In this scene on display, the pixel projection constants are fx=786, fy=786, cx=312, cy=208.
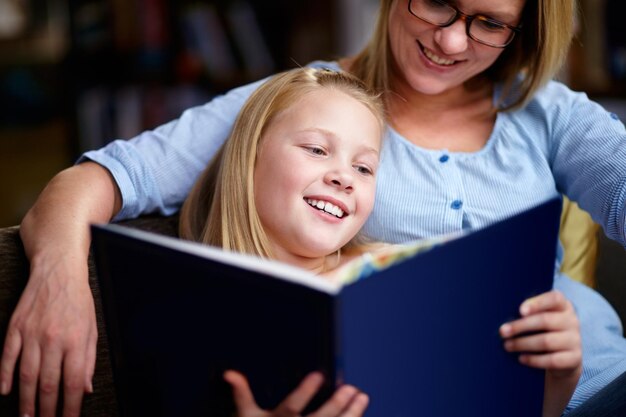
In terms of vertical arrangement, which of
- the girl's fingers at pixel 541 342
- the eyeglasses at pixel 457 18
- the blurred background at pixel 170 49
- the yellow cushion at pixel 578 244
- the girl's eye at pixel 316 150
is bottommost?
the blurred background at pixel 170 49

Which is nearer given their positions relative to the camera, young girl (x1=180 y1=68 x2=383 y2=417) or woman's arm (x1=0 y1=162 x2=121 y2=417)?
woman's arm (x1=0 y1=162 x2=121 y2=417)

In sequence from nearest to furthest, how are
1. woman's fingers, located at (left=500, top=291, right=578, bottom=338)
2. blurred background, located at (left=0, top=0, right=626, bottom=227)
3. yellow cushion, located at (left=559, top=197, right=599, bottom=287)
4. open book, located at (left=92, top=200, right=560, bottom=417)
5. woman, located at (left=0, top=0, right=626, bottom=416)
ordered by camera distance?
open book, located at (left=92, top=200, right=560, bottom=417) < woman's fingers, located at (left=500, top=291, right=578, bottom=338) < woman, located at (left=0, top=0, right=626, bottom=416) < yellow cushion, located at (left=559, top=197, right=599, bottom=287) < blurred background, located at (left=0, top=0, right=626, bottom=227)

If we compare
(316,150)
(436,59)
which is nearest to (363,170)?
(316,150)

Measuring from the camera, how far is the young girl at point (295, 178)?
1.14m

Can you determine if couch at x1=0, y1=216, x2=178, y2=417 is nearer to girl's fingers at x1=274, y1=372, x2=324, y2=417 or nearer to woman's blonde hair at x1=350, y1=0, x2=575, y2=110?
girl's fingers at x1=274, y1=372, x2=324, y2=417

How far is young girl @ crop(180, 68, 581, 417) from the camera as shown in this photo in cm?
114

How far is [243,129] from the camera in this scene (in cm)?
124

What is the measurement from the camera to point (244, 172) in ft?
3.92

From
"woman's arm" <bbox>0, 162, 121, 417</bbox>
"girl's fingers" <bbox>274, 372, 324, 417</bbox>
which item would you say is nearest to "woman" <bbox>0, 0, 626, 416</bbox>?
"woman's arm" <bbox>0, 162, 121, 417</bbox>

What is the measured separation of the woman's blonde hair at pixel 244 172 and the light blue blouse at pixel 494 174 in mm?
51

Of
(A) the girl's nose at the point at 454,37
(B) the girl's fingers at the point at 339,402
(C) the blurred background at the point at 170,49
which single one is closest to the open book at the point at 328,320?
(B) the girl's fingers at the point at 339,402

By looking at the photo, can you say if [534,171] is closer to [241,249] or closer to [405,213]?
[405,213]

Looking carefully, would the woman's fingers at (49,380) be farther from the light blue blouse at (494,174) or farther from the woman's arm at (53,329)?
the light blue blouse at (494,174)

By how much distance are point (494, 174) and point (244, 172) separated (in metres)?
0.44
